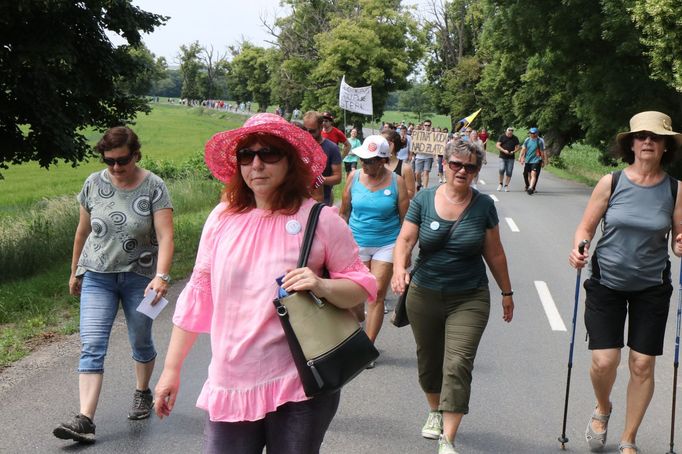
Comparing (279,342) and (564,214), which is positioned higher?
(279,342)

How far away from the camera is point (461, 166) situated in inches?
185

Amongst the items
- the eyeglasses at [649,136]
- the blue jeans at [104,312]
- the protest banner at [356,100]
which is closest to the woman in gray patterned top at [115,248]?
the blue jeans at [104,312]

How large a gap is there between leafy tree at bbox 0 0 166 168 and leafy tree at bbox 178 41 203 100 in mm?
115360

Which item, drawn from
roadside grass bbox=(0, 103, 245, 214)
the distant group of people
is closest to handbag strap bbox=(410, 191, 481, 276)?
the distant group of people

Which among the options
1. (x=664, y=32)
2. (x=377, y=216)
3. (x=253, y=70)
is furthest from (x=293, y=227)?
(x=253, y=70)

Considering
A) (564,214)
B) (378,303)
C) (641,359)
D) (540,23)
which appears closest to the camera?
(641,359)

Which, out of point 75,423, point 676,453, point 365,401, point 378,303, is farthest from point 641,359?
point 75,423

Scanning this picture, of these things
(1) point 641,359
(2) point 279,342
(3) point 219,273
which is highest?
(3) point 219,273

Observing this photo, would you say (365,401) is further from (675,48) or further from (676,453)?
(675,48)

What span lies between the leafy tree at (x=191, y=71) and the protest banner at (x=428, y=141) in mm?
110323

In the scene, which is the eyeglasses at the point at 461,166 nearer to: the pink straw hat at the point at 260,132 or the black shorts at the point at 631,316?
the black shorts at the point at 631,316

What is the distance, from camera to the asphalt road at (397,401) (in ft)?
16.0

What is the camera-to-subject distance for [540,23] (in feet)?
79.8

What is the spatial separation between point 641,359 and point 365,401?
6.20ft
